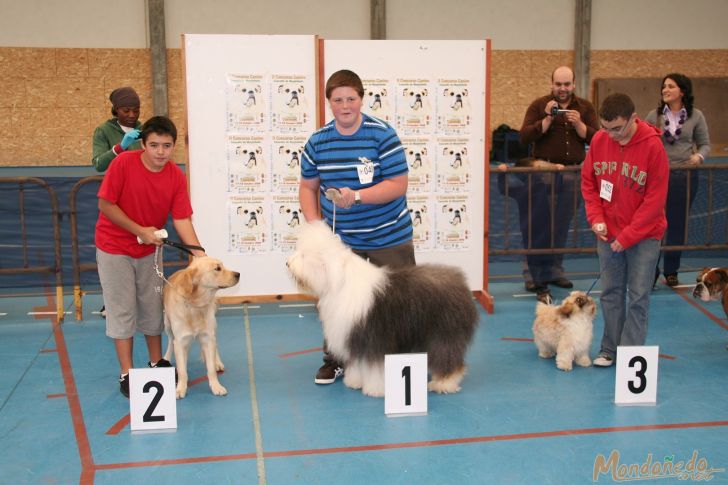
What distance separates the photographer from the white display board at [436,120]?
19.0 ft

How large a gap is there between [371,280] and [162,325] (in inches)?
55.5

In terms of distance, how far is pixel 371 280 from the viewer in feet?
12.6

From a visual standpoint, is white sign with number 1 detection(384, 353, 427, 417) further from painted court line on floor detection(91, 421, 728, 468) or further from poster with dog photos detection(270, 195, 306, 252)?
poster with dog photos detection(270, 195, 306, 252)

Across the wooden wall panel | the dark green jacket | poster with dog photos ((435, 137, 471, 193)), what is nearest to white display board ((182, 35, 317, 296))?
the dark green jacket

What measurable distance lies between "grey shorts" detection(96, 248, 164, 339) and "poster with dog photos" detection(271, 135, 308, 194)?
185 centimetres

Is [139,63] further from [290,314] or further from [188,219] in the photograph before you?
[188,219]

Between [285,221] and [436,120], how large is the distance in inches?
60.4

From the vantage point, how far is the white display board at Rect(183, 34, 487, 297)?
5.71 m

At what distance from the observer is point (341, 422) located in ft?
12.4

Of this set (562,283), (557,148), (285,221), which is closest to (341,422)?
(285,221)

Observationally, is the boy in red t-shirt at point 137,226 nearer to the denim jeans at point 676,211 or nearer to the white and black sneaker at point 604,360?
the white and black sneaker at point 604,360

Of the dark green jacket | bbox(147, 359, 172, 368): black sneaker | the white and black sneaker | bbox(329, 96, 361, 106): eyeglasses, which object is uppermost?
bbox(329, 96, 361, 106): eyeglasses

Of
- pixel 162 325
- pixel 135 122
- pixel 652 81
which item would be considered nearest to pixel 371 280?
pixel 162 325

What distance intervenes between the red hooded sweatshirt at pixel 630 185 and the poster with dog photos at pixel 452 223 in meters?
1.69
